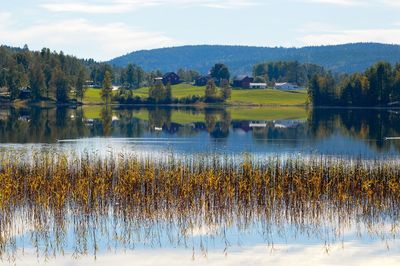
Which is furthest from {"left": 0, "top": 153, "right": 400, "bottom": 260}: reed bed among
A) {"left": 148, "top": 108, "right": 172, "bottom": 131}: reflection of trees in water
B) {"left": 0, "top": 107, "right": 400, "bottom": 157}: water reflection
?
{"left": 148, "top": 108, "right": 172, "bottom": 131}: reflection of trees in water

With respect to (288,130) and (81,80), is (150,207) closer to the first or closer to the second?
(288,130)

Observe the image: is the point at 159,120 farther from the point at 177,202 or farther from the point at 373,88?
the point at 177,202

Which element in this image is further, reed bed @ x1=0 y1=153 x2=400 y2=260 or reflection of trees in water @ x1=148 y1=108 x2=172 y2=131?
reflection of trees in water @ x1=148 y1=108 x2=172 y2=131

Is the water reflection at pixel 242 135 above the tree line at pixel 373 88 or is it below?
below

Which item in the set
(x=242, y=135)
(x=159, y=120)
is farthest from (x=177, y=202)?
(x=159, y=120)

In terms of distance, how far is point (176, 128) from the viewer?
347ft

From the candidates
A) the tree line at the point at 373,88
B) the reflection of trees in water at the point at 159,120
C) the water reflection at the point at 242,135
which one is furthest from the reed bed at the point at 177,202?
the tree line at the point at 373,88

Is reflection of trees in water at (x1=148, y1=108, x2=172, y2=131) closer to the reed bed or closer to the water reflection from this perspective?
the water reflection

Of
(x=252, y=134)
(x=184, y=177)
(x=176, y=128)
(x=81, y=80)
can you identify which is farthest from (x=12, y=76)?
(x=184, y=177)

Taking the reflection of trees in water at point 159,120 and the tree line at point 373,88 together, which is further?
the tree line at point 373,88

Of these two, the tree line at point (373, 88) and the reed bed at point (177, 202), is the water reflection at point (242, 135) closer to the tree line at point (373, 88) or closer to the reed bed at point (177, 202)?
the reed bed at point (177, 202)

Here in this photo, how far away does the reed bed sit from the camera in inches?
1238

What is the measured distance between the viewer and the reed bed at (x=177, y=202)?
31438 millimetres

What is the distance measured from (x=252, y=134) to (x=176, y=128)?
1530 centimetres
